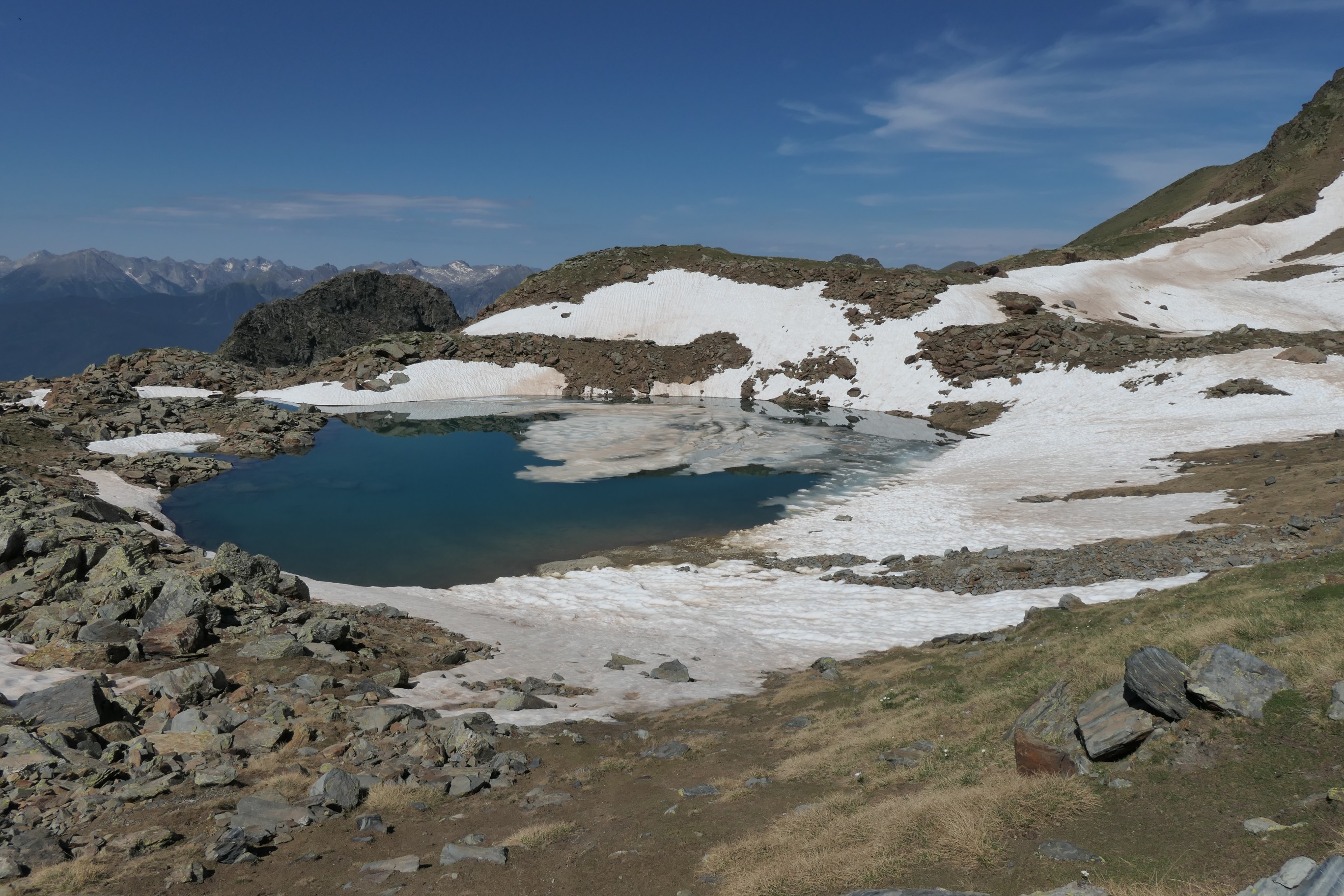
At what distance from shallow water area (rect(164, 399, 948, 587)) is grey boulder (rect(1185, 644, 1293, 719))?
82.7 feet

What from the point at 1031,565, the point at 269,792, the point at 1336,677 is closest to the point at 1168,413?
the point at 1031,565

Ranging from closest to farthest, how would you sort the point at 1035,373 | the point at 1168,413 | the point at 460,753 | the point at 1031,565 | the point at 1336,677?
the point at 1336,677, the point at 460,753, the point at 1031,565, the point at 1168,413, the point at 1035,373

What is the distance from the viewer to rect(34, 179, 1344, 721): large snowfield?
75.6 feet

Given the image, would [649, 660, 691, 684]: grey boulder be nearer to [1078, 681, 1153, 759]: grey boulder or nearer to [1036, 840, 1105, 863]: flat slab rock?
[1078, 681, 1153, 759]: grey boulder

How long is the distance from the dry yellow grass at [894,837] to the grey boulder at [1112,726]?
0.69 m

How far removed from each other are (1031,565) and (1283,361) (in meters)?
39.0

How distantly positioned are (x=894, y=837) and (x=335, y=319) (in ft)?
486

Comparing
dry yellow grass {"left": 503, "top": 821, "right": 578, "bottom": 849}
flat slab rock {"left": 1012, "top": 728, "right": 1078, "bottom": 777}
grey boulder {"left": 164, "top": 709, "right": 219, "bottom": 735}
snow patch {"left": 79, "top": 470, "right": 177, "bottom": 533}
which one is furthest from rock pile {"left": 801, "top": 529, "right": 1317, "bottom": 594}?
snow patch {"left": 79, "top": 470, "right": 177, "bottom": 533}

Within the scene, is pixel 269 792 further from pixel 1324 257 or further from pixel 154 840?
pixel 1324 257

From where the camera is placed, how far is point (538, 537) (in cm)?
3556

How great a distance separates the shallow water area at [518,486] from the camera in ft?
113

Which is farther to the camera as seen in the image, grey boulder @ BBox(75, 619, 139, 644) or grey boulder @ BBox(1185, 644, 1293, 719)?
grey boulder @ BBox(75, 619, 139, 644)

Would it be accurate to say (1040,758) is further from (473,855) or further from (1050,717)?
(473,855)

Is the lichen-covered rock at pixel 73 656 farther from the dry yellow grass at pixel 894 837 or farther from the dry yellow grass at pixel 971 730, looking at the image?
the dry yellow grass at pixel 894 837
